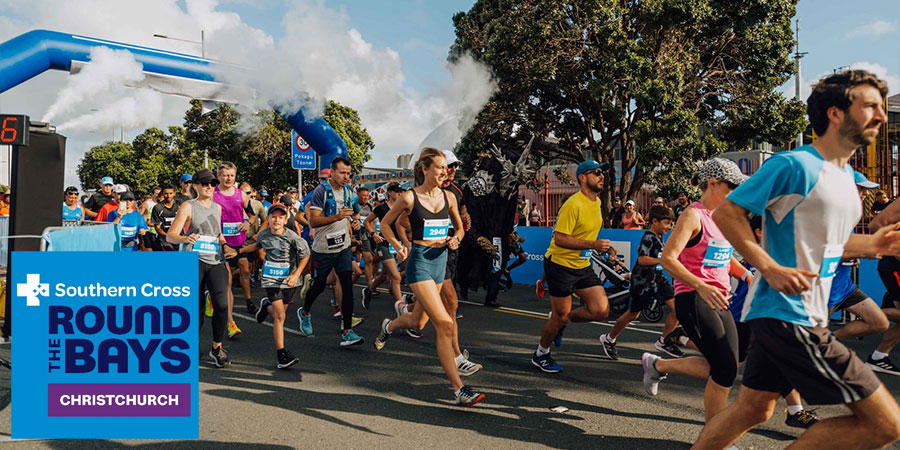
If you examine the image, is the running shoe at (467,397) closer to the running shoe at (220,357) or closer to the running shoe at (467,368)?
the running shoe at (467,368)

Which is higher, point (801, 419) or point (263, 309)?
point (263, 309)

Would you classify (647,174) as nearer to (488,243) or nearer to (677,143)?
(677,143)

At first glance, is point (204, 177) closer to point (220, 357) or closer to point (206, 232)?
point (206, 232)

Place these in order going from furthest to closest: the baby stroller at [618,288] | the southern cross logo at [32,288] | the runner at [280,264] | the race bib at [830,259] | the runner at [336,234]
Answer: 1. the baby stroller at [618,288]
2. the runner at [336,234]
3. the runner at [280,264]
4. the southern cross logo at [32,288]
5. the race bib at [830,259]

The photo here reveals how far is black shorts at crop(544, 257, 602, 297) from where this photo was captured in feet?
18.7

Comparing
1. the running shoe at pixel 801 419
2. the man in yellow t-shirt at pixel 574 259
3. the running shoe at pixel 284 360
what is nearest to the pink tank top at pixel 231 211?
the running shoe at pixel 284 360

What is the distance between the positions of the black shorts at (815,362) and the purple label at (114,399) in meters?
2.73

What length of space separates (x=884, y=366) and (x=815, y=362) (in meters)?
4.15

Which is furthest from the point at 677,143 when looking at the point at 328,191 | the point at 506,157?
the point at 328,191

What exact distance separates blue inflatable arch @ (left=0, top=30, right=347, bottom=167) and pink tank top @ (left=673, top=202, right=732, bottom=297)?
36.1 feet

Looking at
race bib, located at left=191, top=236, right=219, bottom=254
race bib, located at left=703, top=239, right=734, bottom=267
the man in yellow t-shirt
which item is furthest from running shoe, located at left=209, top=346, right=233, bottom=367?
race bib, located at left=703, top=239, right=734, bottom=267

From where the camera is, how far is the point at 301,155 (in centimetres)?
1795

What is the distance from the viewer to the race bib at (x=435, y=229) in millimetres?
5238

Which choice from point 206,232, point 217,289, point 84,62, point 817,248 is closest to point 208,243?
point 206,232
